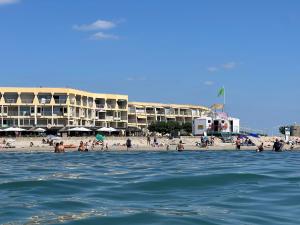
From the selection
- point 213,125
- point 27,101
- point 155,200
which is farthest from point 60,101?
point 155,200

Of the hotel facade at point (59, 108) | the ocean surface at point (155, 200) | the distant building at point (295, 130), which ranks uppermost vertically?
the hotel facade at point (59, 108)

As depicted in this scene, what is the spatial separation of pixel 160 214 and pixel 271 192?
124 inches

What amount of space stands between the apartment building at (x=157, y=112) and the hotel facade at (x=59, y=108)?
8.32 m

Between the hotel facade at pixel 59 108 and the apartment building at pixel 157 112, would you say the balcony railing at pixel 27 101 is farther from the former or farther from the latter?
the apartment building at pixel 157 112

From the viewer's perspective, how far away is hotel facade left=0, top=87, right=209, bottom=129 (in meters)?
97.6

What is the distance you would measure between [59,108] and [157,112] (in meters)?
37.4

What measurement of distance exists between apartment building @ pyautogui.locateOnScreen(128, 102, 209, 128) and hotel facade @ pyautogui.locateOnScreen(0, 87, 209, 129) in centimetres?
832

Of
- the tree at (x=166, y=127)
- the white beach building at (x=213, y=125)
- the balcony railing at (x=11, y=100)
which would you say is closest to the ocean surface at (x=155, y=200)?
the white beach building at (x=213, y=125)

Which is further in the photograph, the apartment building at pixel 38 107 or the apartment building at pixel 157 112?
the apartment building at pixel 157 112

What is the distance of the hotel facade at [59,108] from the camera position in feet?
A: 320

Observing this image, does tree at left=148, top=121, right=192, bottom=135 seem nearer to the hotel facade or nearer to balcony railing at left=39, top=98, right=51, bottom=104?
the hotel facade

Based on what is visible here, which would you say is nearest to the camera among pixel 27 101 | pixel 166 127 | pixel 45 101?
pixel 27 101

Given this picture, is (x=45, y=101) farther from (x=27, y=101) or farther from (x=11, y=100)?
(x=11, y=100)

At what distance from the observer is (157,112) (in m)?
132
